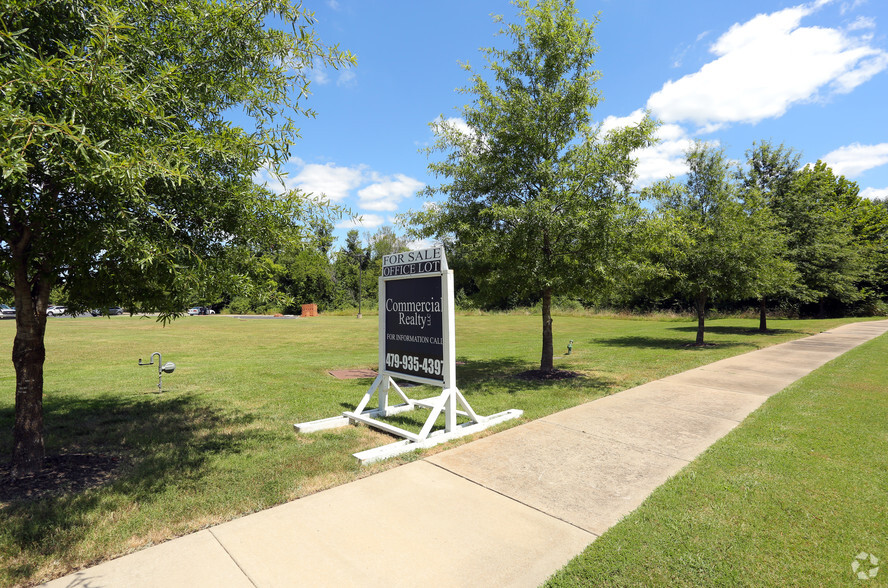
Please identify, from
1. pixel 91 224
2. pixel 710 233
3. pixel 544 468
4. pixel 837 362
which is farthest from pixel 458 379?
pixel 710 233

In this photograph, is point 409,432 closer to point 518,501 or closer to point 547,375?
point 518,501

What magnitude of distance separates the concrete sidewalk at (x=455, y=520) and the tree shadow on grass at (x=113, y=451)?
686 millimetres

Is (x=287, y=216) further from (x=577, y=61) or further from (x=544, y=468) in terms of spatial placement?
(x=577, y=61)

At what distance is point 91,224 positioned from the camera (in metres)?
3.56

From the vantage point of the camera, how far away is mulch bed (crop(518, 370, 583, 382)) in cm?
1070

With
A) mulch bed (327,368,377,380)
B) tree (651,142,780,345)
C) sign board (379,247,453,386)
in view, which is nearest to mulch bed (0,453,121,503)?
sign board (379,247,453,386)

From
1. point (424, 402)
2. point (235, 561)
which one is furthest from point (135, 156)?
point (424, 402)

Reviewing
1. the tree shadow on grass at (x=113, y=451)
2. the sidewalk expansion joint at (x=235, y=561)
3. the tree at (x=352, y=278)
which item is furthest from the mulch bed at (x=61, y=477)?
the tree at (x=352, y=278)

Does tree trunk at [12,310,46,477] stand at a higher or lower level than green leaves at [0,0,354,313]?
lower

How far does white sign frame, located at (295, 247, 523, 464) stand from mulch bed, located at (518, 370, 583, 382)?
3.68 meters

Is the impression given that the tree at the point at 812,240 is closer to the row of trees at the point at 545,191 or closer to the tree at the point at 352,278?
the row of trees at the point at 545,191

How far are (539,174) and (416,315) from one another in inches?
186

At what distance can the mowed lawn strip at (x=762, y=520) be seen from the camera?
9.94 feet

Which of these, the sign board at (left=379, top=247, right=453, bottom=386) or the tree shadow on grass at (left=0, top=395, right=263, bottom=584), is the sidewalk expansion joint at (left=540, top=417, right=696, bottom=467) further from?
the tree shadow on grass at (left=0, top=395, right=263, bottom=584)
